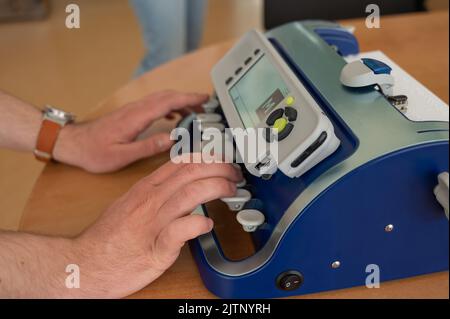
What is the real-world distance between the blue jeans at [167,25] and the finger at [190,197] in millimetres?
837

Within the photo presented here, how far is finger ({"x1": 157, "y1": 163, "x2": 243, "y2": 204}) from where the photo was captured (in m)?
0.59

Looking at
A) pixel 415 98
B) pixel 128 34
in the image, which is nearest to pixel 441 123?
pixel 415 98

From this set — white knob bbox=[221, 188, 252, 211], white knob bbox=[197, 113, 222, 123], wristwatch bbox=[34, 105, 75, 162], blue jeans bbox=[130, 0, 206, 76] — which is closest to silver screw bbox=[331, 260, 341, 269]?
white knob bbox=[221, 188, 252, 211]

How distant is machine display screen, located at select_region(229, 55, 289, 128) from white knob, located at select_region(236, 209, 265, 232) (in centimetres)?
11

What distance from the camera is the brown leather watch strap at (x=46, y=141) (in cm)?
83

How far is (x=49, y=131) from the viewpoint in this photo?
84cm

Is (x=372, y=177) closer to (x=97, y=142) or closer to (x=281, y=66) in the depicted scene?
(x=281, y=66)

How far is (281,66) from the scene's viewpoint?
0.65 m

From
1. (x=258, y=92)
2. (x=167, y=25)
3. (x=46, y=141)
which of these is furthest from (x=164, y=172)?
(x=167, y=25)

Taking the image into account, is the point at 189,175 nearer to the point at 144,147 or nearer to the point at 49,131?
the point at 144,147

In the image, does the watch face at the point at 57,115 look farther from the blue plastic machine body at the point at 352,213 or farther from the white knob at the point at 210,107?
the blue plastic machine body at the point at 352,213

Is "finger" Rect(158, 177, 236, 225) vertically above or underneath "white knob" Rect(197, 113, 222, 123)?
underneath

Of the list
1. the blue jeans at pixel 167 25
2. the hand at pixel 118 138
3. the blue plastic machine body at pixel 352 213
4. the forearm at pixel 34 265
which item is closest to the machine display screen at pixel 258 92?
the blue plastic machine body at pixel 352 213

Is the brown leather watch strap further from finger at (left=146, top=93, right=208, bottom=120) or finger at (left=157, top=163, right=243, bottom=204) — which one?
finger at (left=157, top=163, right=243, bottom=204)
